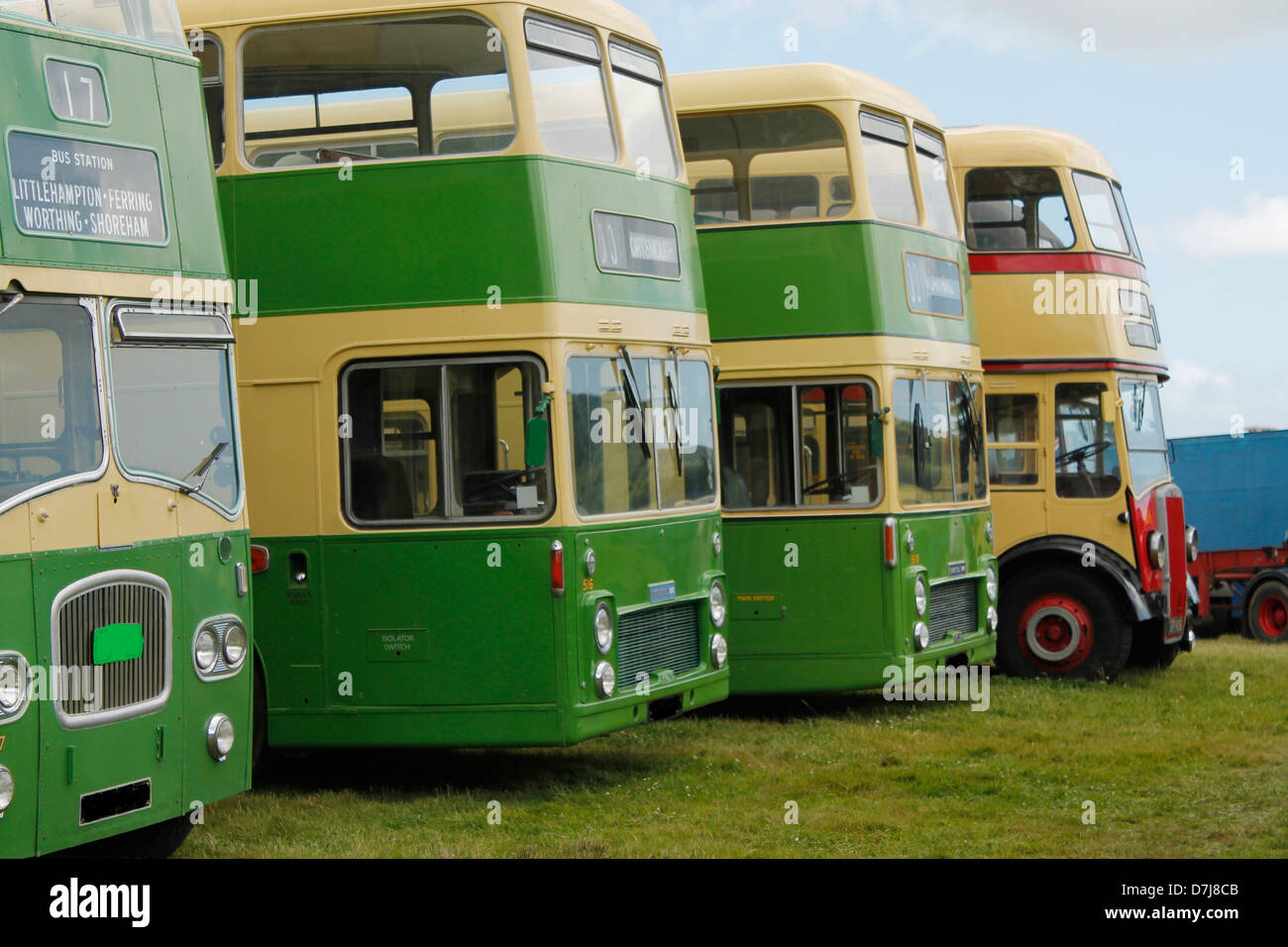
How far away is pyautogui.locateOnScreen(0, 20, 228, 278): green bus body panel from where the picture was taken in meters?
7.15

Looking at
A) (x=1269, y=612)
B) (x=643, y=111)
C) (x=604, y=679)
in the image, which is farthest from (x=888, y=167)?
(x=1269, y=612)

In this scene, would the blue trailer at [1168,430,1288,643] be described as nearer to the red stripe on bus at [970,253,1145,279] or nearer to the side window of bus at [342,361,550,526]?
the red stripe on bus at [970,253,1145,279]

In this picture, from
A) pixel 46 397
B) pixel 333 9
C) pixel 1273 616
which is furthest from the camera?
pixel 1273 616

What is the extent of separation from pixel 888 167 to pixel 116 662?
309 inches

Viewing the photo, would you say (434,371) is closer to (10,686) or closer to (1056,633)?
(10,686)

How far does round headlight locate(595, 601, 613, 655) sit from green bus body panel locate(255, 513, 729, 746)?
0.23 feet

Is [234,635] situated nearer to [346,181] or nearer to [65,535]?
[65,535]

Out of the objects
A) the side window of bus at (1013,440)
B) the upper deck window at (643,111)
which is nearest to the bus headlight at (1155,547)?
the side window of bus at (1013,440)

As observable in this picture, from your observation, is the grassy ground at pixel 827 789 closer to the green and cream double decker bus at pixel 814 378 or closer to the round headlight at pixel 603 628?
the green and cream double decker bus at pixel 814 378

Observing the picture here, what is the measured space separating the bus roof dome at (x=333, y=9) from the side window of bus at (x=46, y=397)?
11.0 feet

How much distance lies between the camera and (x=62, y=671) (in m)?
7.10

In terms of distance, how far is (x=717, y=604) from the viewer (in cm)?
1119

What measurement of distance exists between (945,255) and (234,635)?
769cm

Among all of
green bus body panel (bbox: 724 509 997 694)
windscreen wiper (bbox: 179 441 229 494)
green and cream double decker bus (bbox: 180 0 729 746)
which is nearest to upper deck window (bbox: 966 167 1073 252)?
green bus body panel (bbox: 724 509 997 694)
